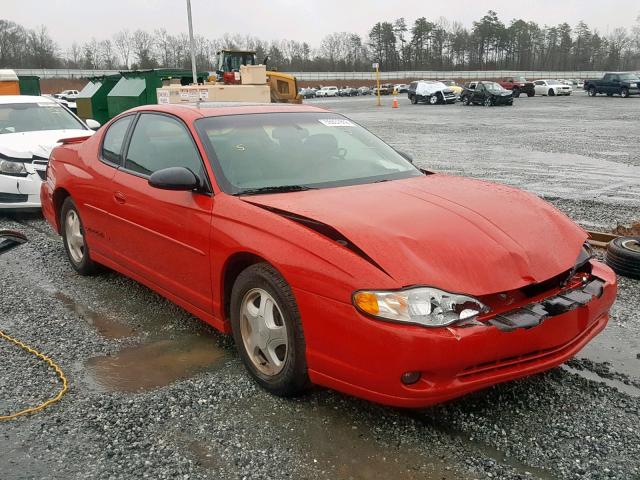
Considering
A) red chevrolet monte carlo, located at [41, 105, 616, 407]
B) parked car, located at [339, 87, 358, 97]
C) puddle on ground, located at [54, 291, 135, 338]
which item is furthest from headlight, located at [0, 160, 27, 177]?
parked car, located at [339, 87, 358, 97]

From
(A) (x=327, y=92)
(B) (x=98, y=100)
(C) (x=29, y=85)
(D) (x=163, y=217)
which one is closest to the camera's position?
(D) (x=163, y=217)

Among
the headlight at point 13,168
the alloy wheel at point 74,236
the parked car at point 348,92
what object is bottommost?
the alloy wheel at point 74,236

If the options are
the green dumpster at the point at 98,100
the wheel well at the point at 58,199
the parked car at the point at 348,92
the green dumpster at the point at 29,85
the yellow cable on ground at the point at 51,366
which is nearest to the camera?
the yellow cable on ground at the point at 51,366

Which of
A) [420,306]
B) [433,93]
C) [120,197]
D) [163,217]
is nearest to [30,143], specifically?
[120,197]

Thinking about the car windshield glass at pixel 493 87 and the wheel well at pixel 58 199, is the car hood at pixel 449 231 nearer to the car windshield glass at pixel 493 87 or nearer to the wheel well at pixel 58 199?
the wheel well at pixel 58 199

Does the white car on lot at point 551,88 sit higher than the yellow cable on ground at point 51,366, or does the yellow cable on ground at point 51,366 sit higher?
the white car on lot at point 551,88

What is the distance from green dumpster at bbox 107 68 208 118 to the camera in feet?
60.4

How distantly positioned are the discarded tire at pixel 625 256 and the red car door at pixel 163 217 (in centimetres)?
348

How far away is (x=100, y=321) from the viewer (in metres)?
4.39

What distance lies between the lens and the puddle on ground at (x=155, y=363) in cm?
349

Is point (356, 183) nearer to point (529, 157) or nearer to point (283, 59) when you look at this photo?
point (529, 157)

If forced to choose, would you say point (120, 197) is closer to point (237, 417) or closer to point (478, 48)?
point (237, 417)

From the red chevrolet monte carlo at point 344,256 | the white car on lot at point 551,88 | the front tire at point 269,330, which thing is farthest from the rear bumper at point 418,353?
the white car on lot at point 551,88

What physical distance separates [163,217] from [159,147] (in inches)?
26.1
